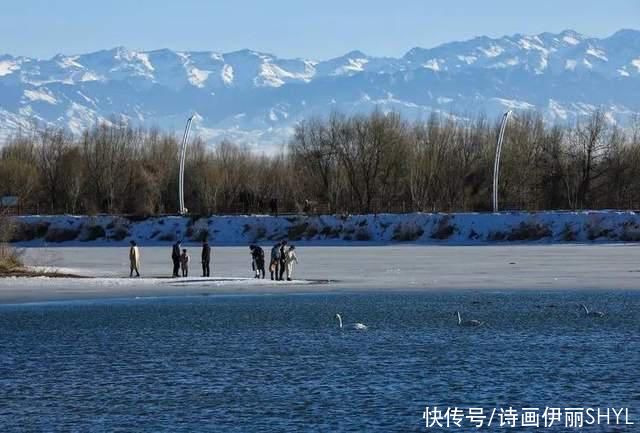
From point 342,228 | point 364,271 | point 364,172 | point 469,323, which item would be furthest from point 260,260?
point 364,172

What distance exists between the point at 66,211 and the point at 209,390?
79.7 metres

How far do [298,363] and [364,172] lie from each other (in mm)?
71056

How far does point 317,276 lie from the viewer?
155 feet

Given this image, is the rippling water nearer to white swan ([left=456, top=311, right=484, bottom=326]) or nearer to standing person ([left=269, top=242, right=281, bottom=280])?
white swan ([left=456, top=311, right=484, bottom=326])

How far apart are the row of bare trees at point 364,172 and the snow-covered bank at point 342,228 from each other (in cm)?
951

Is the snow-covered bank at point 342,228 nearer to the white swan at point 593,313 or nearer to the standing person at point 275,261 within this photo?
the standing person at point 275,261

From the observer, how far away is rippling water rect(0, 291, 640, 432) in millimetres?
19469

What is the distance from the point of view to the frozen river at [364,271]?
40875mm

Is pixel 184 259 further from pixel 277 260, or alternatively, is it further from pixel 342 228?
pixel 342 228

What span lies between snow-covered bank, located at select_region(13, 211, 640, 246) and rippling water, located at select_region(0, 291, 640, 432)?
124ft

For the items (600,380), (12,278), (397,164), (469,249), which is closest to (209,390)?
(600,380)

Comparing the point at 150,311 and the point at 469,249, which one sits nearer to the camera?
the point at 150,311

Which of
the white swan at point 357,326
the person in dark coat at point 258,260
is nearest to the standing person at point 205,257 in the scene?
the person in dark coat at point 258,260

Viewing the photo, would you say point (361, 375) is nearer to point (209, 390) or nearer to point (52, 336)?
point (209, 390)
